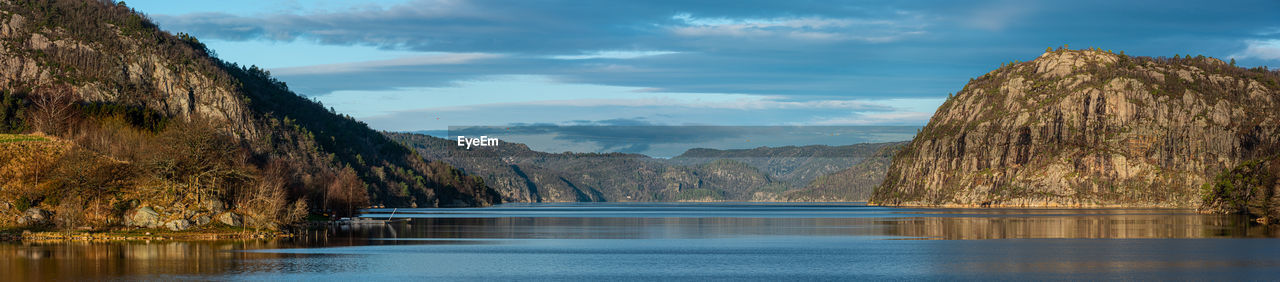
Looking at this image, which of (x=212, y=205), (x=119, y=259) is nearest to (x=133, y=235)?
(x=212, y=205)

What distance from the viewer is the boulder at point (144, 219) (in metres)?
104

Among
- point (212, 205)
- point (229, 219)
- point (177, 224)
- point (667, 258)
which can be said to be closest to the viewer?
point (667, 258)

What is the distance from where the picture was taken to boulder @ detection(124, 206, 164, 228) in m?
104

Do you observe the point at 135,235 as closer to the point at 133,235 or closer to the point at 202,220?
the point at 133,235

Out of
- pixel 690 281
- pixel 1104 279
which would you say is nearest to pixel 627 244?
pixel 690 281

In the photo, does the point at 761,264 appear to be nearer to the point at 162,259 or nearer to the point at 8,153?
the point at 162,259

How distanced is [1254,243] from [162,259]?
82.5 m

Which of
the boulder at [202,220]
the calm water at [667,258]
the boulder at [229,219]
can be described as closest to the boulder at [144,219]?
the boulder at [202,220]

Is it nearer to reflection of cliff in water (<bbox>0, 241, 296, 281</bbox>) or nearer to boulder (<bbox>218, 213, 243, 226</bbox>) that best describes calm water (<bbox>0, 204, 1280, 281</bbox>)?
reflection of cliff in water (<bbox>0, 241, 296, 281</bbox>)

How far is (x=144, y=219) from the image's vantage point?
104 metres

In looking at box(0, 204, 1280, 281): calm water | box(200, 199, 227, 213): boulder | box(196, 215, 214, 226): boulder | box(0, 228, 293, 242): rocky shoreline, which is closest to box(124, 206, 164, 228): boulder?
box(0, 228, 293, 242): rocky shoreline

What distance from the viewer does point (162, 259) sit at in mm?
74500

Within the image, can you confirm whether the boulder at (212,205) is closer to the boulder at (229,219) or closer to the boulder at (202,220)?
the boulder at (229,219)

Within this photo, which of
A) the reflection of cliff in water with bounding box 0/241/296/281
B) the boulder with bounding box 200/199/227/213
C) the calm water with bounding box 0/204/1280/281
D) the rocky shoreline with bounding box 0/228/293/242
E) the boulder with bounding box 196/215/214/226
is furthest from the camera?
the boulder with bounding box 200/199/227/213
